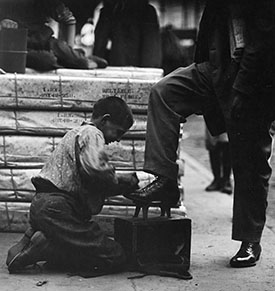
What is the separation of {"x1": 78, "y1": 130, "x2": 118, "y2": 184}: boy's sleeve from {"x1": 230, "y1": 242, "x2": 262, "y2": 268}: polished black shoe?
1109 millimetres

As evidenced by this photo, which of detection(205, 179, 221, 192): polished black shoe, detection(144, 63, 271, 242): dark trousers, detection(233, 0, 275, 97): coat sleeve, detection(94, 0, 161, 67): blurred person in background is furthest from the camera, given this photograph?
detection(94, 0, 161, 67): blurred person in background

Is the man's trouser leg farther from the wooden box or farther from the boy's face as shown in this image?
the boy's face

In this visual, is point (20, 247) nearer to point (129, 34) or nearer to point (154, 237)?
point (154, 237)

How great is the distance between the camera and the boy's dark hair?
5.73 metres

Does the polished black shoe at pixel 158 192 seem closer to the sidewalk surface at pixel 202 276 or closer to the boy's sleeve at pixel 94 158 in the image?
the boy's sleeve at pixel 94 158

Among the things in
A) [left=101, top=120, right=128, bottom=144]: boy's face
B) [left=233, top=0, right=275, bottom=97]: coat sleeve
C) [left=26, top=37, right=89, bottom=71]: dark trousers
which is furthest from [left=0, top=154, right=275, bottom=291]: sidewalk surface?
[left=26, top=37, right=89, bottom=71]: dark trousers

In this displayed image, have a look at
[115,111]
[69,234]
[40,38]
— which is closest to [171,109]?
[115,111]

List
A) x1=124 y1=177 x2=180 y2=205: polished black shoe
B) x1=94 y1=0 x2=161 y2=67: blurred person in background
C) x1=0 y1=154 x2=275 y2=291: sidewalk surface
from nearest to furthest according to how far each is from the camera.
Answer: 1. x1=0 y1=154 x2=275 y2=291: sidewalk surface
2. x1=124 y1=177 x2=180 y2=205: polished black shoe
3. x1=94 y1=0 x2=161 y2=67: blurred person in background

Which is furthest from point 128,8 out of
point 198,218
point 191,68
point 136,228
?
point 136,228

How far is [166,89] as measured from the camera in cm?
601

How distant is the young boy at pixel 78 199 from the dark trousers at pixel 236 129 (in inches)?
11.8

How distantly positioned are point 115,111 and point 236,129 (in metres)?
0.87

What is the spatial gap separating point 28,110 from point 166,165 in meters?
1.60

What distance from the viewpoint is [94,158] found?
17.9 ft
